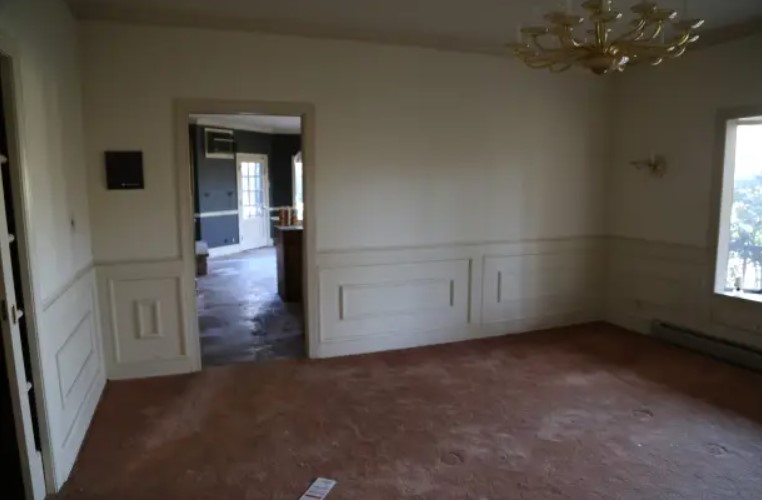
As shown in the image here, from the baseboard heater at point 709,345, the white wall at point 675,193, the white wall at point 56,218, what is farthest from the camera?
the white wall at point 675,193

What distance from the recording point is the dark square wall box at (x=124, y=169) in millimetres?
3580

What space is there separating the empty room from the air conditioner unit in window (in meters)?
4.53

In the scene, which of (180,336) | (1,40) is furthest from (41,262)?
(180,336)

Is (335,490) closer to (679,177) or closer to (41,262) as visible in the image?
(41,262)

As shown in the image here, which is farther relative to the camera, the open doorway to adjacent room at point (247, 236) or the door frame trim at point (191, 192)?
the open doorway to adjacent room at point (247, 236)

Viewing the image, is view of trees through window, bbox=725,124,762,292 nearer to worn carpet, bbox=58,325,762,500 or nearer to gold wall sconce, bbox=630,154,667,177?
gold wall sconce, bbox=630,154,667,177

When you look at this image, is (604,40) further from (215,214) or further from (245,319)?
(215,214)

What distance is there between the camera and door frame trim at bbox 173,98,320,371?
3.72 meters

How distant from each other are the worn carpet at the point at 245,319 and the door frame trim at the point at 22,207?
1802 mm

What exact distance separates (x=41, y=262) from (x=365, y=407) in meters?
1.99

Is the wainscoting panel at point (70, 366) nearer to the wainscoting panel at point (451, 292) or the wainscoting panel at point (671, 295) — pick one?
the wainscoting panel at point (451, 292)

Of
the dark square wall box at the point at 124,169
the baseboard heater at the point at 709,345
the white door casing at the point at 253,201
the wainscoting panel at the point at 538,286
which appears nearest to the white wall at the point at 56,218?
the dark square wall box at the point at 124,169

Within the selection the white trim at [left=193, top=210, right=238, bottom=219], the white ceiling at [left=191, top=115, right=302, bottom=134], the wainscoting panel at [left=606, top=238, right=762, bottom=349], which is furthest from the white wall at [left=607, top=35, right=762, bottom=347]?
the white trim at [left=193, top=210, right=238, bottom=219]

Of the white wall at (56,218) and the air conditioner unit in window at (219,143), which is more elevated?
the air conditioner unit in window at (219,143)
